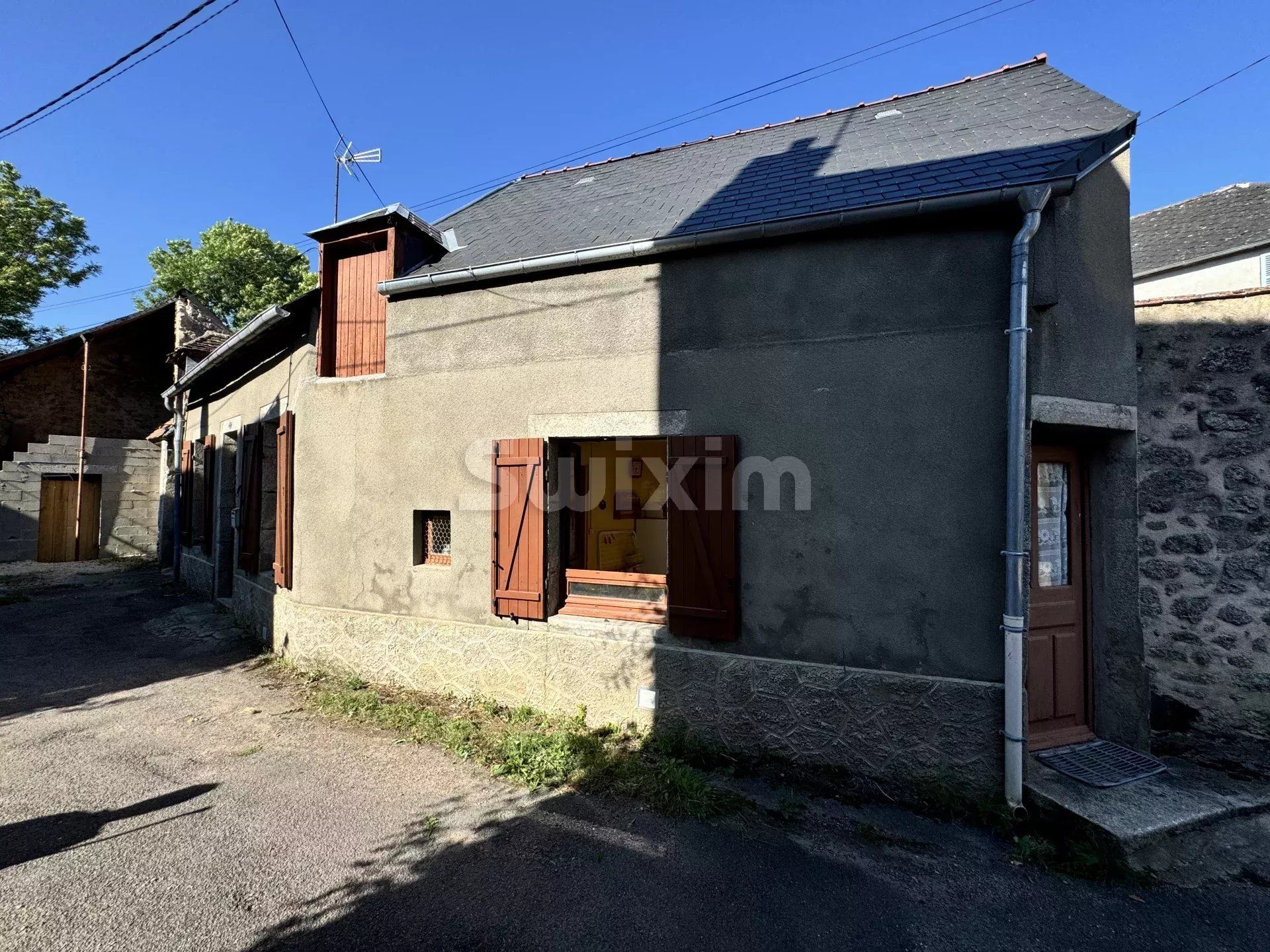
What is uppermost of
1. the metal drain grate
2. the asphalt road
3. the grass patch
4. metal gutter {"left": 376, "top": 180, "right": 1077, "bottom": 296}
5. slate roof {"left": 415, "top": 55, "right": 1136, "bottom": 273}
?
slate roof {"left": 415, "top": 55, "right": 1136, "bottom": 273}

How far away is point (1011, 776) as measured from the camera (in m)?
3.56

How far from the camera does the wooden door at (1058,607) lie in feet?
13.8

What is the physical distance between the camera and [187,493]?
36.2ft

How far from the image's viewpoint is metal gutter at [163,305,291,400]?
6324mm

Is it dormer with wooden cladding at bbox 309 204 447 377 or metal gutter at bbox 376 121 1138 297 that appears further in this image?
dormer with wooden cladding at bbox 309 204 447 377

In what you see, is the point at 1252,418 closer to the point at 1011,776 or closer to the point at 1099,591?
the point at 1099,591

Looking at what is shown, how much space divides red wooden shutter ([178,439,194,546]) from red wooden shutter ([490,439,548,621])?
29.4 ft

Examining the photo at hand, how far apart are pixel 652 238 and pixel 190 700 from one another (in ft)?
19.6

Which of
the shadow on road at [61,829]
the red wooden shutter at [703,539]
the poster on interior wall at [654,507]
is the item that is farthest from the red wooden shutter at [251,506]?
the red wooden shutter at [703,539]

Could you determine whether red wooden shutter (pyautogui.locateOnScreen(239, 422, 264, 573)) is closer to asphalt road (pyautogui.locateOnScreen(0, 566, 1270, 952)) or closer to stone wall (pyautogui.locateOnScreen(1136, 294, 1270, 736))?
asphalt road (pyautogui.locateOnScreen(0, 566, 1270, 952))

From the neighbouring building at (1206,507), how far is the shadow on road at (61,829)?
7.14 metres

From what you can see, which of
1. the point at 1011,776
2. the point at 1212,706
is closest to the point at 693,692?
the point at 1011,776

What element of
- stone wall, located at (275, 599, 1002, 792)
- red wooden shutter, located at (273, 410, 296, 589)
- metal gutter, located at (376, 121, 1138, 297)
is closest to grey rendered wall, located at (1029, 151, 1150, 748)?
metal gutter, located at (376, 121, 1138, 297)

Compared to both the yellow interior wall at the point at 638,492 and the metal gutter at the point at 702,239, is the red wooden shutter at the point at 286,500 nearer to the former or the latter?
the metal gutter at the point at 702,239
